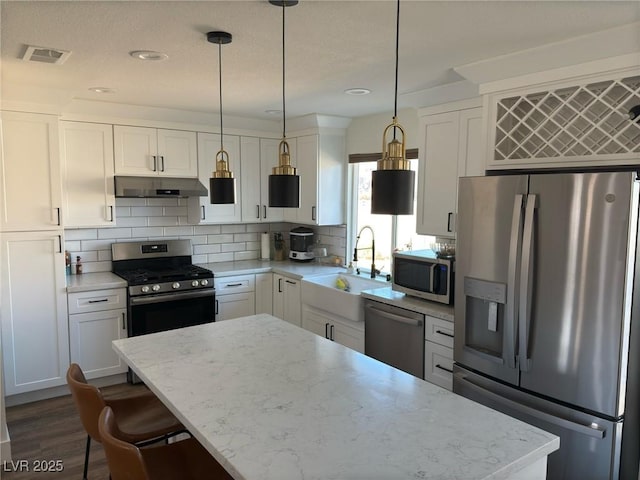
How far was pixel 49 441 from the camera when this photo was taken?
3.21 meters

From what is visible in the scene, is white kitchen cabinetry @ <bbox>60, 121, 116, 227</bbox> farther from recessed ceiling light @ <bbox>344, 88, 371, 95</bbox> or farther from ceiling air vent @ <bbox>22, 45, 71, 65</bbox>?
recessed ceiling light @ <bbox>344, 88, 371, 95</bbox>

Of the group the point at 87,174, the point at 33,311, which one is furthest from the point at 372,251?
the point at 33,311

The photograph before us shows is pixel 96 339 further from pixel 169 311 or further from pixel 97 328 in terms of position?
pixel 169 311

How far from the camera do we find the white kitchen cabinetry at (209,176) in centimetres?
464

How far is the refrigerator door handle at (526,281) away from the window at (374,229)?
1.67 meters

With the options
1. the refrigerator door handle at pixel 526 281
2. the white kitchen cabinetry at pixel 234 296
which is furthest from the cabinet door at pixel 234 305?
the refrigerator door handle at pixel 526 281

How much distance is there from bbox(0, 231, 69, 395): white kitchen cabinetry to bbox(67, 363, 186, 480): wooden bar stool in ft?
5.81

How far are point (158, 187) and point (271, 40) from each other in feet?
7.69

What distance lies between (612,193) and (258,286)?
3415 mm

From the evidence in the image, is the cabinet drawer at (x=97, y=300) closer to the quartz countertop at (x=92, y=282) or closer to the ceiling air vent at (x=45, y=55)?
the quartz countertop at (x=92, y=282)

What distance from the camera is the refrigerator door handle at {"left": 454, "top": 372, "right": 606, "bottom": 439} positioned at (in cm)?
219

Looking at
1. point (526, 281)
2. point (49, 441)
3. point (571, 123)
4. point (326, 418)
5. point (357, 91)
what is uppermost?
point (357, 91)

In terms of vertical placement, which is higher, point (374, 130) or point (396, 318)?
point (374, 130)

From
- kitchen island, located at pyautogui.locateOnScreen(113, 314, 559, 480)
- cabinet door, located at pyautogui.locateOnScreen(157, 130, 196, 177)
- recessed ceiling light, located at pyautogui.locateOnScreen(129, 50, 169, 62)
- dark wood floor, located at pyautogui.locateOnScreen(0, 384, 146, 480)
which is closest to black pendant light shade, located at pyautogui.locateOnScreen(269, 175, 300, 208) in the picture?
kitchen island, located at pyautogui.locateOnScreen(113, 314, 559, 480)
